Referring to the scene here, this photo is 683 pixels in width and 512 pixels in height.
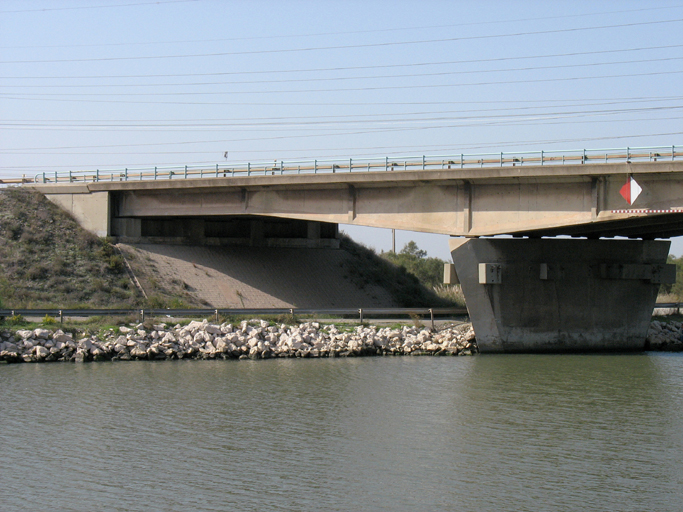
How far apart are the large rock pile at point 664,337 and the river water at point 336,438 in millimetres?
10696

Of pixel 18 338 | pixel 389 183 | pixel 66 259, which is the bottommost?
pixel 18 338

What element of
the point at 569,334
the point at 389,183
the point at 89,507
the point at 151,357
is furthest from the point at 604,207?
the point at 89,507

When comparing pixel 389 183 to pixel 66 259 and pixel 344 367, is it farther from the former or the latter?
pixel 66 259

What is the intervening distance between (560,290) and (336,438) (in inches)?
868

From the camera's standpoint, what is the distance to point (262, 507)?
15.6 meters

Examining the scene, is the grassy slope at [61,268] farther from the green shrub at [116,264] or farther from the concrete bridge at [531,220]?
the concrete bridge at [531,220]

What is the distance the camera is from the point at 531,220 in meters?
36.7

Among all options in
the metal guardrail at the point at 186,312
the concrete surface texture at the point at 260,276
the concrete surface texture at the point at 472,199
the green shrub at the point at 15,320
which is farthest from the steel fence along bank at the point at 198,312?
the concrete surface texture at the point at 260,276

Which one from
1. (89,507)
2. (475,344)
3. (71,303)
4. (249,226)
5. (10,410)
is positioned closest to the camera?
(89,507)

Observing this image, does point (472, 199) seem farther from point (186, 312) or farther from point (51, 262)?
point (51, 262)

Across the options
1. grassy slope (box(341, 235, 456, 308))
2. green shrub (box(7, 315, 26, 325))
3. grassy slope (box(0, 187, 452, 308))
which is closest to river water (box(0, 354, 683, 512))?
green shrub (box(7, 315, 26, 325))

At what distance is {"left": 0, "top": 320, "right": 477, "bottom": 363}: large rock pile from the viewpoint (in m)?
34.1

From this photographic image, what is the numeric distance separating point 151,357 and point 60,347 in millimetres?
3722

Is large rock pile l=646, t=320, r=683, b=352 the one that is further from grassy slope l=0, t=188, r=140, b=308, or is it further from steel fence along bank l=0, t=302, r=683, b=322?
grassy slope l=0, t=188, r=140, b=308
